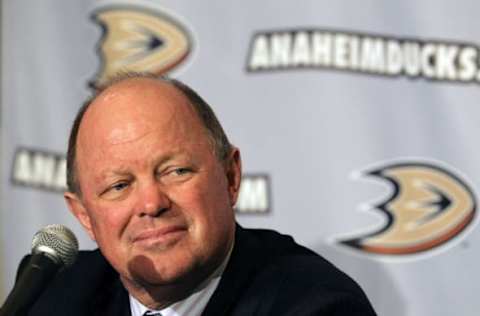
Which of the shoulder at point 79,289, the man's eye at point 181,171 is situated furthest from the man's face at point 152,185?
the shoulder at point 79,289

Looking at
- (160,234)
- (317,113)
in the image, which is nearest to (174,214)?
(160,234)

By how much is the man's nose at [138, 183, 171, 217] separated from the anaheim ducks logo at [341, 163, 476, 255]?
81 centimetres

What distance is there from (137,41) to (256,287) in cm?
93

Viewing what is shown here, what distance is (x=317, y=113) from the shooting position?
1919mm

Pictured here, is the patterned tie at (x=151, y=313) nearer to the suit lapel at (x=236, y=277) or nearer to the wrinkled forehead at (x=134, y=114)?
the suit lapel at (x=236, y=277)

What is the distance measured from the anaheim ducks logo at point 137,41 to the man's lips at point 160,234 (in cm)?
87

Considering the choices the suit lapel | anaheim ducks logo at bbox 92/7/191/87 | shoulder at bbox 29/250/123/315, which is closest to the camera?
the suit lapel

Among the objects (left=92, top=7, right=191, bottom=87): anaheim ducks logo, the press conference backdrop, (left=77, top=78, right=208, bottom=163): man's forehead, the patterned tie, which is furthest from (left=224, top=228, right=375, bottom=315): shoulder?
(left=92, top=7, right=191, bottom=87): anaheim ducks logo

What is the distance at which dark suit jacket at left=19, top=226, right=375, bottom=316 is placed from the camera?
119cm

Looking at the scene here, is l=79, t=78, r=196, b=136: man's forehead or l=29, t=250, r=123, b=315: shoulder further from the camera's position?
l=29, t=250, r=123, b=315: shoulder

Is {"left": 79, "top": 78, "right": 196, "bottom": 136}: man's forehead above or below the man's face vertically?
above

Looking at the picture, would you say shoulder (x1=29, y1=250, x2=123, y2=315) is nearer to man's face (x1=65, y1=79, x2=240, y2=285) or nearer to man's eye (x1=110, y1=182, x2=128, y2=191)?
man's face (x1=65, y1=79, x2=240, y2=285)

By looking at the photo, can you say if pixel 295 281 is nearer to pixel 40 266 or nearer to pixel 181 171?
pixel 181 171

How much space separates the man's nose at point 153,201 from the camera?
Result: 3.78 ft
